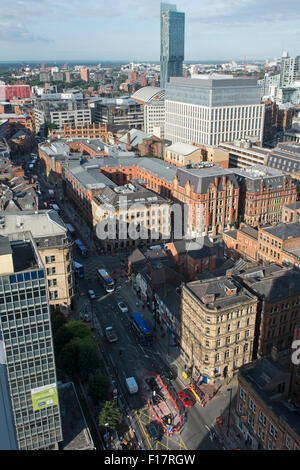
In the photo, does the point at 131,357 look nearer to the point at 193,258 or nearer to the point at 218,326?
the point at 218,326

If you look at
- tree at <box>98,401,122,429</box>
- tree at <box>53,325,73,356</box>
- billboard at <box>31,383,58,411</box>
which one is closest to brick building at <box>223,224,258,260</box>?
tree at <box>53,325,73,356</box>

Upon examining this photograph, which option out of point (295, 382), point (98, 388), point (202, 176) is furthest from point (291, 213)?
point (98, 388)

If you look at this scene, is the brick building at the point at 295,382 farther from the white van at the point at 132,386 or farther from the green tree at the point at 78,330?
the green tree at the point at 78,330

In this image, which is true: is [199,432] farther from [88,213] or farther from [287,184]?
[287,184]

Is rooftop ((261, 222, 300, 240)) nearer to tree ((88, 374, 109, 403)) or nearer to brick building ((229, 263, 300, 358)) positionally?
brick building ((229, 263, 300, 358))

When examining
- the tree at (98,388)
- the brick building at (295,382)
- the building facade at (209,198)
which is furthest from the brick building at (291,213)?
the tree at (98,388)

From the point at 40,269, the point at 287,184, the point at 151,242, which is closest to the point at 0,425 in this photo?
the point at 40,269

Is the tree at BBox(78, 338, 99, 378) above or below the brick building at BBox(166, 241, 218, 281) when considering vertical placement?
below
